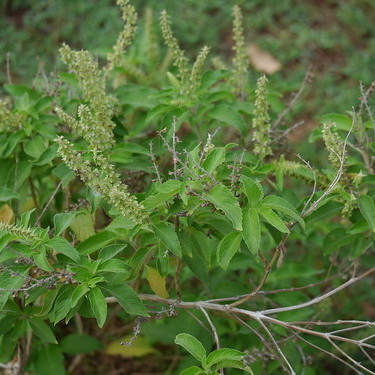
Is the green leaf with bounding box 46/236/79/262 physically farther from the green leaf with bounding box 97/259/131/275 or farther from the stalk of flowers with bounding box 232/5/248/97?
the stalk of flowers with bounding box 232/5/248/97

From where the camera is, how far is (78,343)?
3205 mm

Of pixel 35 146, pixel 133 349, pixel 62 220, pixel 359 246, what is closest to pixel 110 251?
pixel 62 220

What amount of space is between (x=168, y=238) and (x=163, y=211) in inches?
5.5

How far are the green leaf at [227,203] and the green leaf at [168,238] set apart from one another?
8.0 inches

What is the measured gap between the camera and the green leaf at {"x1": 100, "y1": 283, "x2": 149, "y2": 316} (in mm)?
2262

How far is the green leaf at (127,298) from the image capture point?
226 cm

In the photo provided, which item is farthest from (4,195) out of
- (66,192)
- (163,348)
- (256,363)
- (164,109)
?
(163,348)

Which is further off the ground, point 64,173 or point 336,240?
point 64,173

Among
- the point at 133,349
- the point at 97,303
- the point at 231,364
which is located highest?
the point at 97,303

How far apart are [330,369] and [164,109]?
203 cm

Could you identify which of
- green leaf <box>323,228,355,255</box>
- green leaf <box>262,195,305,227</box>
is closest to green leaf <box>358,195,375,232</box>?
green leaf <box>323,228,355,255</box>

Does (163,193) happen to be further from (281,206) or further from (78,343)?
(78,343)

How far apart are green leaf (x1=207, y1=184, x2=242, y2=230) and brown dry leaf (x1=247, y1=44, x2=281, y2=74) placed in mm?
3524

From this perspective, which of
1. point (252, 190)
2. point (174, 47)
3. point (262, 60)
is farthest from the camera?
point (262, 60)
